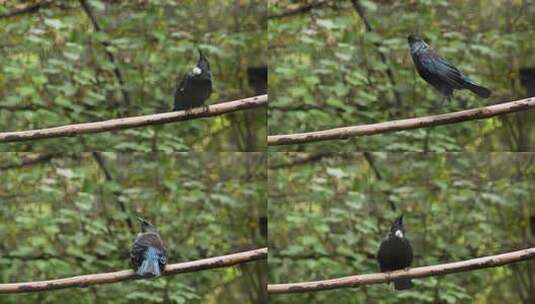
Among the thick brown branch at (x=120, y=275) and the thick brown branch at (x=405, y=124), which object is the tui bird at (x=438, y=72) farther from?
the thick brown branch at (x=120, y=275)

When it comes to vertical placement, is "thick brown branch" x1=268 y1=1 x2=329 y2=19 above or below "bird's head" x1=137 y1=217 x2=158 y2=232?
above

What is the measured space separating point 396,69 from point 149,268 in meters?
1.66

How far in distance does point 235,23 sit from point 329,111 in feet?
2.20

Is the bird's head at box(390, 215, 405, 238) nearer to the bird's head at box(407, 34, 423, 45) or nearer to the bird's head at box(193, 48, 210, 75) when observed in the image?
the bird's head at box(407, 34, 423, 45)

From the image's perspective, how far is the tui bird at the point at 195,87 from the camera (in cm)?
478

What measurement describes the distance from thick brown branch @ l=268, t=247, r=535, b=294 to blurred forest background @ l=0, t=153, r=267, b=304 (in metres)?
0.29

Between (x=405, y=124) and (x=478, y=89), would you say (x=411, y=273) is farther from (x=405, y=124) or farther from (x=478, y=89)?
(x=478, y=89)

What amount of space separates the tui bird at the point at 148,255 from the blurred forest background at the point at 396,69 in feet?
2.85

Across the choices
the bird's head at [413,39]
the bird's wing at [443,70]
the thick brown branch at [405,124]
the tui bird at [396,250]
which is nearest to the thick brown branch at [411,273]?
the tui bird at [396,250]

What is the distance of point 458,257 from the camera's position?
496 cm

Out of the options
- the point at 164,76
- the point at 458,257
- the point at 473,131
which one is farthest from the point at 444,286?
the point at 164,76

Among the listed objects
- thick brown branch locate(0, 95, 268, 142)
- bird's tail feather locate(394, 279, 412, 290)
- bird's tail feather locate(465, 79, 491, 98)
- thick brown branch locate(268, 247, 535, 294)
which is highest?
bird's tail feather locate(465, 79, 491, 98)

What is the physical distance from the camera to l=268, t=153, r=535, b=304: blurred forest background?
4.92m

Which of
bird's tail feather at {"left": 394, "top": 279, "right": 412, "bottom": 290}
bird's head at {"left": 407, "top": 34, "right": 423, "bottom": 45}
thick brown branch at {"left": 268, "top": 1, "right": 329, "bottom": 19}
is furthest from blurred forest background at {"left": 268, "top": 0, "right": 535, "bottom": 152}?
bird's tail feather at {"left": 394, "top": 279, "right": 412, "bottom": 290}
